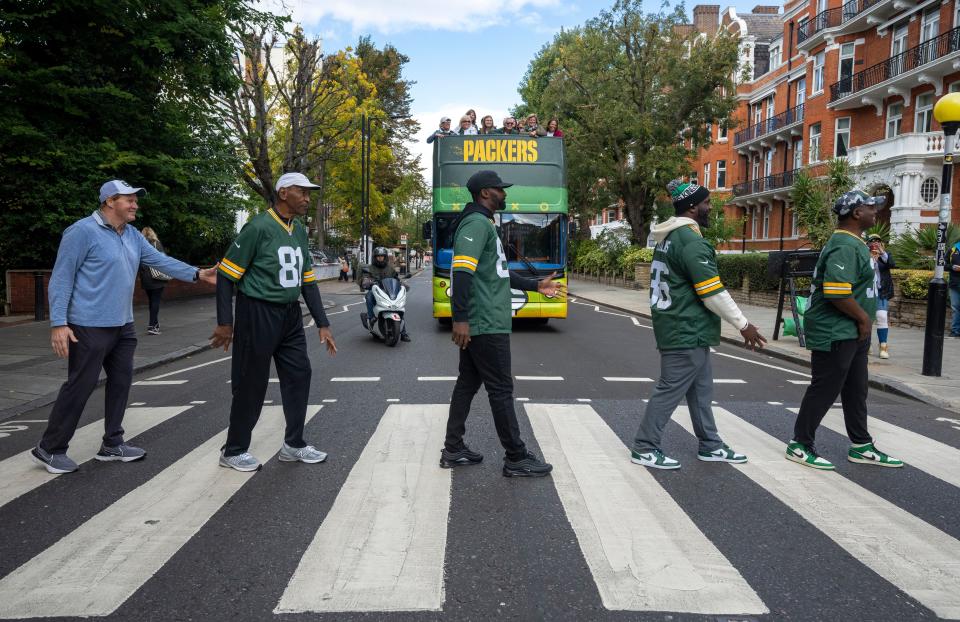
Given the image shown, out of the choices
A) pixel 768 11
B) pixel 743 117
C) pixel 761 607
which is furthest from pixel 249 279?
pixel 768 11

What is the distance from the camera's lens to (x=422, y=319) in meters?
16.8

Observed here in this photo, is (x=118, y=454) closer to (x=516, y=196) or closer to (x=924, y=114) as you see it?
(x=516, y=196)

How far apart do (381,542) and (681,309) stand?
2.43 metres

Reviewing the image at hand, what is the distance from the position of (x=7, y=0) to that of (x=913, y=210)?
28.3 meters

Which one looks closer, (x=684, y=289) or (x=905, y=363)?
(x=684, y=289)

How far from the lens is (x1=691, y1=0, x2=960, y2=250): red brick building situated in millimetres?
26156

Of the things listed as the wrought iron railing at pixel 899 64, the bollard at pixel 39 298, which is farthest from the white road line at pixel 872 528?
the wrought iron railing at pixel 899 64

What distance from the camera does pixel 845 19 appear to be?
31.8 metres

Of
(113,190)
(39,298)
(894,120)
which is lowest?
(39,298)

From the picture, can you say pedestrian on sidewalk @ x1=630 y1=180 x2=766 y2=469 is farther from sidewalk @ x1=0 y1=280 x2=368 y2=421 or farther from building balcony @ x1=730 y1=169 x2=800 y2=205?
building balcony @ x1=730 y1=169 x2=800 y2=205

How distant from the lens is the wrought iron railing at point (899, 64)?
82.1ft

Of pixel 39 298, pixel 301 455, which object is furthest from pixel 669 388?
pixel 39 298

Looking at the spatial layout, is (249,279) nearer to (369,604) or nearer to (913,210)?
(369,604)

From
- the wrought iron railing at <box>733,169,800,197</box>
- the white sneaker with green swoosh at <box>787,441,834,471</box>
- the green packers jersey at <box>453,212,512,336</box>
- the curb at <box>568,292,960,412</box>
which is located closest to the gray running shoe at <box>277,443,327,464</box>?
the green packers jersey at <box>453,212,512,336</box>
